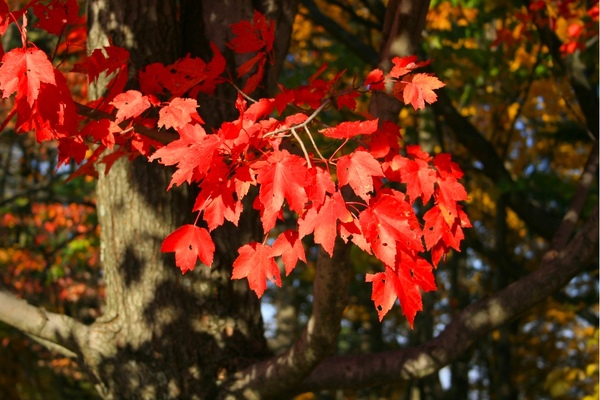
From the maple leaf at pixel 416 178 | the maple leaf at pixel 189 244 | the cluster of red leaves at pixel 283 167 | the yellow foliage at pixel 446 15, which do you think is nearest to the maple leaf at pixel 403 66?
the cluster of red leaves at pixel 283 167

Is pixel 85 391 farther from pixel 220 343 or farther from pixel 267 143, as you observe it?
pixel 267 143

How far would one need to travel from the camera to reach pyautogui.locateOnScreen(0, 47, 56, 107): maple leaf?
74.9 inches

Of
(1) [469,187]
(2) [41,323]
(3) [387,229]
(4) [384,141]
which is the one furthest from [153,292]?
(1) [469,187]

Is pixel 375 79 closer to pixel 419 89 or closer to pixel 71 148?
pixel 419 89

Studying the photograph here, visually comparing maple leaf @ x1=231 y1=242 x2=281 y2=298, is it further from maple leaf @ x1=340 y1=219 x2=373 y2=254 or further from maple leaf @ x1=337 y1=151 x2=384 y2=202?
maple leaf @ x1=337 y1=151 x2=384 y2=202

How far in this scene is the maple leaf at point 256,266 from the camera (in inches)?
89.0

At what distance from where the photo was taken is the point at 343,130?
2080 mm

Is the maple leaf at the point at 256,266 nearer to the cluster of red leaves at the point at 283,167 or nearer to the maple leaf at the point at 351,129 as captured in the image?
the cluster of red leaves at the point at 283,167

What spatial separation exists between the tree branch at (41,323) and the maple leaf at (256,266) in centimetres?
148

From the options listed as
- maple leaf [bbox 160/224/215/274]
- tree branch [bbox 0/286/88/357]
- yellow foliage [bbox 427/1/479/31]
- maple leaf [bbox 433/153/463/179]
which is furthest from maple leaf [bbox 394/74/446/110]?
yellow foliage [bbox 427/1/479/31]

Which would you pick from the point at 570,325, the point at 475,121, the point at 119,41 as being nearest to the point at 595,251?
the point at 119,41

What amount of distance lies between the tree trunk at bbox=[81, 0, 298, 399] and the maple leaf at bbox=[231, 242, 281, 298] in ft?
3.75

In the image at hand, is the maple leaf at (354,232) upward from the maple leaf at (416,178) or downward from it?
downward

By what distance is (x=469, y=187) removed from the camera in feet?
26.5
